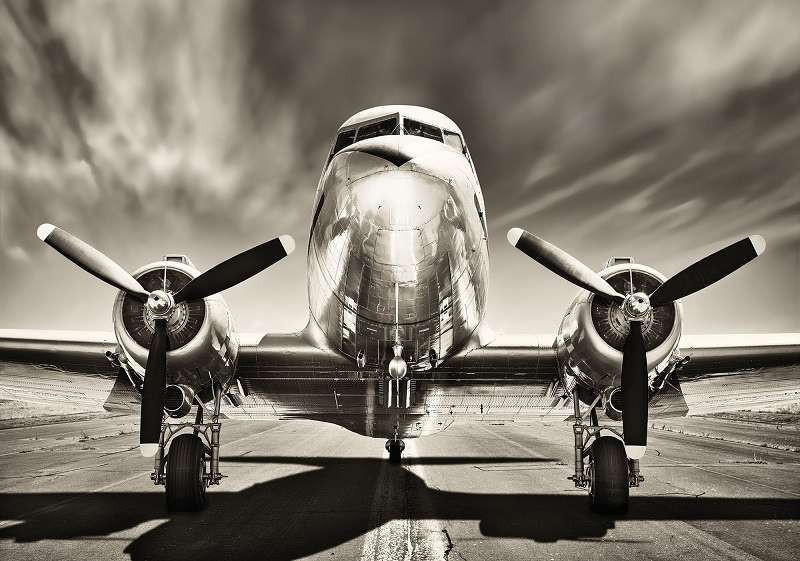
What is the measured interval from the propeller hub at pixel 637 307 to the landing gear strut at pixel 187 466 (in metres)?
6.90

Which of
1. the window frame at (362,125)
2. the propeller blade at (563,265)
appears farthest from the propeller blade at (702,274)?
the window frame at (362,125)

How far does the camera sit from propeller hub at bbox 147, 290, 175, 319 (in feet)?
26.6

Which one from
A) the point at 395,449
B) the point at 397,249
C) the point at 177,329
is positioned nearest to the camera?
the point at 397,249

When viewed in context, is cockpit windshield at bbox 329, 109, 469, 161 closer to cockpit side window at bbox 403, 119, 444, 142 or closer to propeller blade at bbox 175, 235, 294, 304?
cockpit side window at bbox 403, 119, 444, 142

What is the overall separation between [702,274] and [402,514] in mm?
5813

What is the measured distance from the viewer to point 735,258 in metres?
8.27

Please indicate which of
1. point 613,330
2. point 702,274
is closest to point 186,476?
point 613,330

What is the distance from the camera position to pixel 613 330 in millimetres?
8852

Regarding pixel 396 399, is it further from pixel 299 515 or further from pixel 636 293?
pixel 636 293

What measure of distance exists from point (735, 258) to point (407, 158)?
18.2 feet

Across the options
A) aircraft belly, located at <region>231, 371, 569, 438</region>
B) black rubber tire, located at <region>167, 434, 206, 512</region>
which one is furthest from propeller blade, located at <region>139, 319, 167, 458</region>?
aircraft belly, located at <region>231, 371, 569, 438</region>

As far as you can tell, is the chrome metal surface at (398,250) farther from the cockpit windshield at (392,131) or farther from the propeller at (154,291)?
the propeller at (154,291)

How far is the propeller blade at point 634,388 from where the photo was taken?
8.20 meters

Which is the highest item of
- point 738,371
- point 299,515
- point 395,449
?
point 738,371
